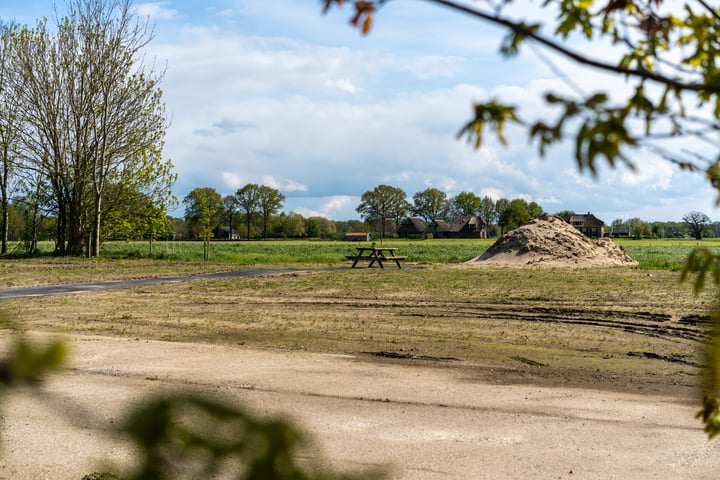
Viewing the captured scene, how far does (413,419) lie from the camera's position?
6.21 m

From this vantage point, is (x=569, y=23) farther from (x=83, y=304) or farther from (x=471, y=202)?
(x=471, y=202)

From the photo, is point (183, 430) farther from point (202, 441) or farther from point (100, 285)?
point (100, 285)

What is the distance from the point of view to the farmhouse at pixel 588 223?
109m

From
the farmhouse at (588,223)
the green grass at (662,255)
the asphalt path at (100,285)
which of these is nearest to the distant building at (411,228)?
the farmhouse at (588,223)

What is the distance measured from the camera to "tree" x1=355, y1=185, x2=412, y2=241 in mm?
120312

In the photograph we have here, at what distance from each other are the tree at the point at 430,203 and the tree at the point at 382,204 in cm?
783

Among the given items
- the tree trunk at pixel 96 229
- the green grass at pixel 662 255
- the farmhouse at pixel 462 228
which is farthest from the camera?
the farmhouse at pixel 462 228

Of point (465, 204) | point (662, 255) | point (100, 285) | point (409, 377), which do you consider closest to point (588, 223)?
point (465, 204)

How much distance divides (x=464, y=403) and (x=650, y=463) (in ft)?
6.52

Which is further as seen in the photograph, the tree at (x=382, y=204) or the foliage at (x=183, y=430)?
the tree at (x=382, y=204)

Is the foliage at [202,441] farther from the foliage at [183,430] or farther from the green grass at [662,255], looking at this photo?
the green grass at [662,255]

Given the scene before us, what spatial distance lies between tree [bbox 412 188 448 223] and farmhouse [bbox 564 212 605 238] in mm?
27615

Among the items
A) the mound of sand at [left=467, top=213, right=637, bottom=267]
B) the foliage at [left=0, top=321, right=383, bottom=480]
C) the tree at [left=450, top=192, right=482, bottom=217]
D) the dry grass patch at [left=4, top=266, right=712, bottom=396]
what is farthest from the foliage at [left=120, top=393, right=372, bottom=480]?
the tree at [left=450, top=192, right=482, bottom=217]

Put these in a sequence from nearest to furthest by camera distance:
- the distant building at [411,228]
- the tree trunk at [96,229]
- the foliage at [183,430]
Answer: the foliage at [183,430] → the tree trunk at [96,229] → the distant building at [411,228]
